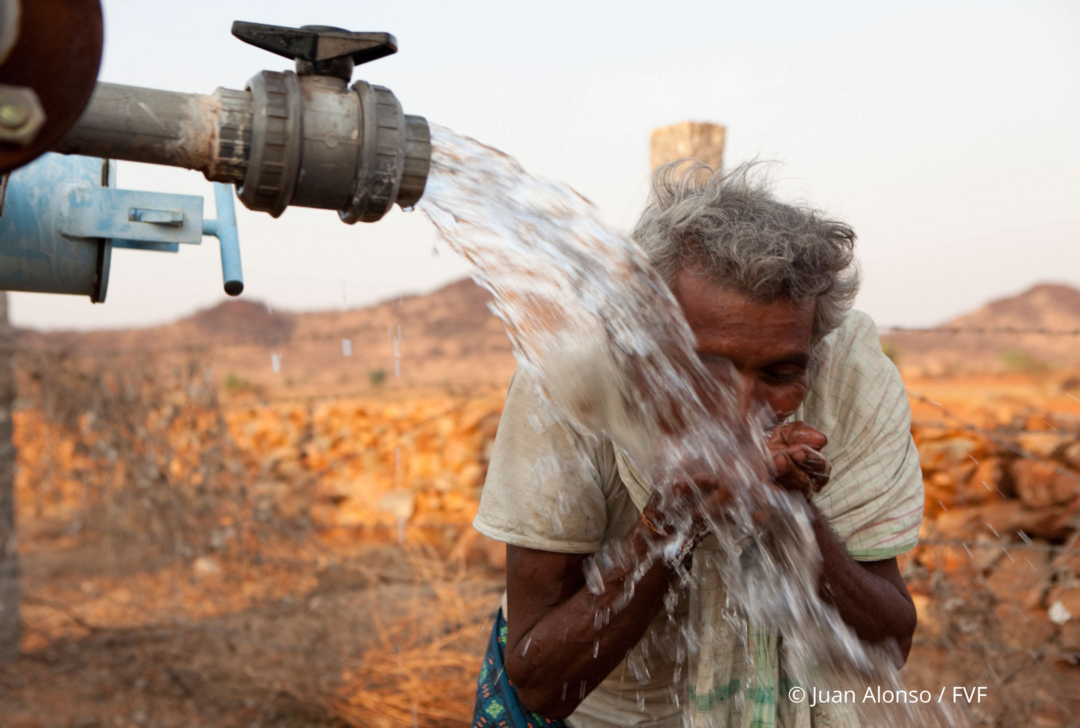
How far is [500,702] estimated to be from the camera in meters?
1.70

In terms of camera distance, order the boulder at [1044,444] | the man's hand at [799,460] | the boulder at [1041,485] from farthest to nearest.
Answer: the boulder at [1044,444]
the boulder at [1041,485]
the man's hand at [799,460]

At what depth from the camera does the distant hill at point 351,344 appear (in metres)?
14.9

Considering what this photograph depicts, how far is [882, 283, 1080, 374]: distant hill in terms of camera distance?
14742mm

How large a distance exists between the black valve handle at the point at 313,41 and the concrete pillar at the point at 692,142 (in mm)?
2677

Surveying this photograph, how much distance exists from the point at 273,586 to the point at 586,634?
4.76 meters

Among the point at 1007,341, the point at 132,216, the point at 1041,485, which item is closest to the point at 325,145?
the point at 132,216

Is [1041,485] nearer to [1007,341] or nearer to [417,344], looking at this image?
[417,344]

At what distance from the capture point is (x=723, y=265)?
1.48 meters

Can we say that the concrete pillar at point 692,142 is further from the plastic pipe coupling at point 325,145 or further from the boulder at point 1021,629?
the plastic pipe coupling at point 325,145

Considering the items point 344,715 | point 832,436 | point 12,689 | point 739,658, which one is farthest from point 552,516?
point 12,689

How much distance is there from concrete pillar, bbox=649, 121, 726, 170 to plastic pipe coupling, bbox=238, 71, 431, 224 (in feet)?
8.90

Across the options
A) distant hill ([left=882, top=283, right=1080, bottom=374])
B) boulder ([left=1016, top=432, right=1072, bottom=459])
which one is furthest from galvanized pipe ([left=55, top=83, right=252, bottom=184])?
distant hill ([left=882, top=283, right=1080, bottom=374])

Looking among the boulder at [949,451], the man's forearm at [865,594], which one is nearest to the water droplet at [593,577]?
the man's forearm at [865,594]

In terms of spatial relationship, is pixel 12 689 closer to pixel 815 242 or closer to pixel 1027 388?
pixel 815 242
